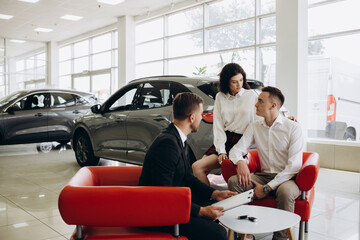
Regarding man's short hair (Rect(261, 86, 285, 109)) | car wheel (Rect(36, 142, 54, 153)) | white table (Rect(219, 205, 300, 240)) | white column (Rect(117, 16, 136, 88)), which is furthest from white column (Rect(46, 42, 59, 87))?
white table (Rect(219, 205, 300, 240))

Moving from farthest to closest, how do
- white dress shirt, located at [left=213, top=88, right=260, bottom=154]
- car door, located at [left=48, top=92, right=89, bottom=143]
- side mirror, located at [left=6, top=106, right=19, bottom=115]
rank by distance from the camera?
car door, located at [left=48, top=92, right=89, bottom=143]
side mirror, located at [left=6, top=106, right=19, bottom=115]
white dress shirt, located at [left=213, top=88, right=260, bottom=154]

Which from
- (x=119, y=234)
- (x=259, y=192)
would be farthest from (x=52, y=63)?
(x=119, y=234)

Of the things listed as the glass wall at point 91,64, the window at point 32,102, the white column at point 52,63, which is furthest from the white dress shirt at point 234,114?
the white column at point 52,63

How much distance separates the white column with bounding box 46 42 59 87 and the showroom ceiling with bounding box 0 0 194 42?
1868 mm

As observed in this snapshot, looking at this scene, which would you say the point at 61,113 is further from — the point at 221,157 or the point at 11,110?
the point at 221,157

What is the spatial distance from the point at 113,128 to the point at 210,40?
16.9 feet

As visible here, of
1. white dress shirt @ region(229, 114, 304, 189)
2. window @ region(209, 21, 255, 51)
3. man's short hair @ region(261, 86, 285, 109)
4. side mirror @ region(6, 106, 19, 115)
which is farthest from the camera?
window @ region(209, 21, 255, 51)

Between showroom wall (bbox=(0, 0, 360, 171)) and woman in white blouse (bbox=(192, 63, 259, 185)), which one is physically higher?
showroom wall (bbox=(0, 0, 360, 171))

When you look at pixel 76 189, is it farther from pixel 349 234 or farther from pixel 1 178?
pixel 1 178

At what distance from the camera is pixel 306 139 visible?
6277 mm

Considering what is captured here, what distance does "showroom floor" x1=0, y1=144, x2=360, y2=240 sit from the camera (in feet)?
9.71

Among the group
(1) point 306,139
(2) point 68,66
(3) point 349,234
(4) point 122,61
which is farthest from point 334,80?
(2) point 68,66

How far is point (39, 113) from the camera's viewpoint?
7.26 metres

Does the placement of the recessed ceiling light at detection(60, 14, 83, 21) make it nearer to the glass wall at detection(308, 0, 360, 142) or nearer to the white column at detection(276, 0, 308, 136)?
the white column at detection(276, 0, 308, 136)
